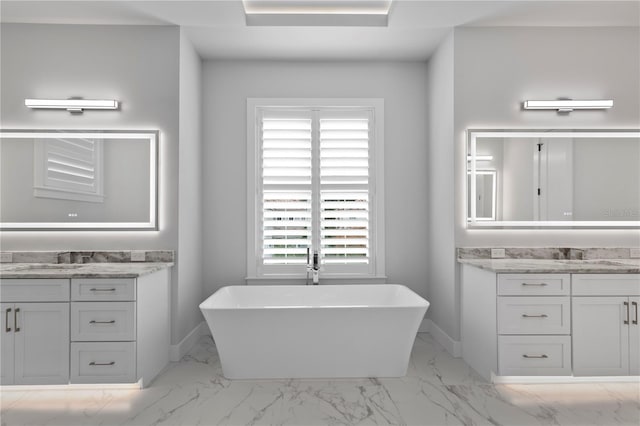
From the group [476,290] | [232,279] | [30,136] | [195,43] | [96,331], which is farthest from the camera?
[232,279]

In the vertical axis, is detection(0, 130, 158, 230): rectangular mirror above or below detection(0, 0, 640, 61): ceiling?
below

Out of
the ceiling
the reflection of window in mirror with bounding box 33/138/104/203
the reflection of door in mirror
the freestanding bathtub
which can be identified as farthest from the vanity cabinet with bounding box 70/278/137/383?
the reflection of door in mirror

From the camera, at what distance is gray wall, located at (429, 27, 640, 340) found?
3238 millimetres

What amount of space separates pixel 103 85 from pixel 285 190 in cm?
179

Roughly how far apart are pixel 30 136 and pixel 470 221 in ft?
12.3

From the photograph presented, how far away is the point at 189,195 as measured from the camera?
341 centimetres

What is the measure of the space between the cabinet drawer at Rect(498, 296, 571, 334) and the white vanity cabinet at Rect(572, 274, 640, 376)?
0.08 metres

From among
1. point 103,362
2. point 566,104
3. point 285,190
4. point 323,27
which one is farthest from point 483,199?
point 103,362

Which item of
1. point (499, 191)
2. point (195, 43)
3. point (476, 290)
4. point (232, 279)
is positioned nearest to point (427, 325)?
point (476, 290)

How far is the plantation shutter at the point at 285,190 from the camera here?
3783 mm

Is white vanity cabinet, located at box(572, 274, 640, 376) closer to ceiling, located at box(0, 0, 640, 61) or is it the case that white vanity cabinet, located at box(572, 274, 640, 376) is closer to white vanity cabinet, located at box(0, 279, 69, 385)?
ceiling, located at box(0, 0, 640, 61)

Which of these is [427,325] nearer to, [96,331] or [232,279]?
[232,279]

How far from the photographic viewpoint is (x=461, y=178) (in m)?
3.26

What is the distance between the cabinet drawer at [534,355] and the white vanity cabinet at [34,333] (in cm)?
293
